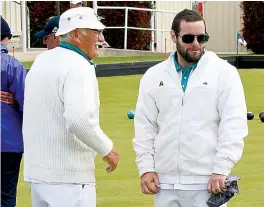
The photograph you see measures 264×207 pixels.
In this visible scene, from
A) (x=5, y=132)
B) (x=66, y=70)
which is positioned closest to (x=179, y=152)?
(x=66, y=70)

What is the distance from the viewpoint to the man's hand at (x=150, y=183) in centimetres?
480

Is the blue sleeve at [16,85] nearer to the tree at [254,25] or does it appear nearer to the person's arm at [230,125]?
the person's arm at [230,125]

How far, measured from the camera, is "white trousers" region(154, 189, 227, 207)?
475cm

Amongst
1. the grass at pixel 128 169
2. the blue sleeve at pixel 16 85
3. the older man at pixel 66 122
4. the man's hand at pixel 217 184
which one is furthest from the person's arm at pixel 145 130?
the grass at pixel 128 169

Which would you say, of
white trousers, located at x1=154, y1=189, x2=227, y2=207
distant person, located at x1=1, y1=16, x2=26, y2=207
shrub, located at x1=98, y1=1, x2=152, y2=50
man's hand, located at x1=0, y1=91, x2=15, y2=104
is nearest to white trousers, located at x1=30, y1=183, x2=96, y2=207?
white trousers, located at x1=154, y1=189, x2=227, y2=207

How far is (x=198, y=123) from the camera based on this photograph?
4.73 meters

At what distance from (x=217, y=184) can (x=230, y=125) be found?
299 millimetres

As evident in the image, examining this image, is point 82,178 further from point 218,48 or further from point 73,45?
point 218,48

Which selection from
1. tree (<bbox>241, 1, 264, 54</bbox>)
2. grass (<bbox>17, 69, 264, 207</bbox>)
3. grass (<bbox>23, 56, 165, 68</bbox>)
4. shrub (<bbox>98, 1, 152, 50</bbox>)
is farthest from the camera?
tree (<bbox>241, 1, 264, 54</bbox>)

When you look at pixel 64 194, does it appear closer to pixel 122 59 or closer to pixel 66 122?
pixel 66 122

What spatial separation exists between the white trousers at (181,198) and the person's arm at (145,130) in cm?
14

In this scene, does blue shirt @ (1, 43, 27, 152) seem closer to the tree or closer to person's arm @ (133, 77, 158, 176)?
person's arm @ (133, 77, 158, 176)

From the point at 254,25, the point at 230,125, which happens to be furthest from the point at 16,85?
the point at 254,25

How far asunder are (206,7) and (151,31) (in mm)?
3779
